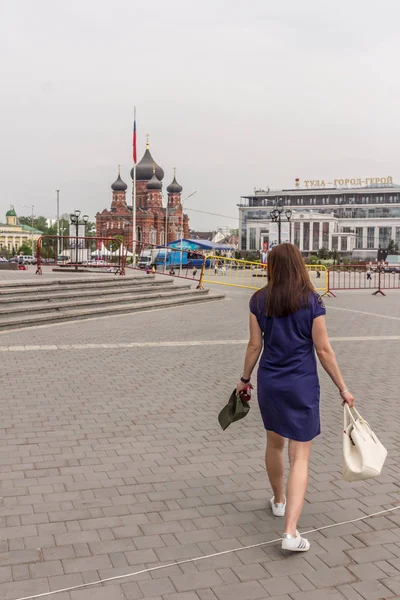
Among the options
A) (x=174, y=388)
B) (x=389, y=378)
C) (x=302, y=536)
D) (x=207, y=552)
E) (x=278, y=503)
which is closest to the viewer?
(x=207, y=552)

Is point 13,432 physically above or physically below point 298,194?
below

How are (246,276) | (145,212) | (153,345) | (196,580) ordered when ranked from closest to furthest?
(196,580), (153,345), (246,276), (145,212)

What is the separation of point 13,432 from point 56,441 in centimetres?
49

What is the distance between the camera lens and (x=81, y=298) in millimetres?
14766

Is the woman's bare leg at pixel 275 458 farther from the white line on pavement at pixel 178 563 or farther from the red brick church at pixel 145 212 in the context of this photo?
the red brick church at pixel 145 212

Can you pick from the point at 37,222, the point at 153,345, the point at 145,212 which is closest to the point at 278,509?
the point at 153,345

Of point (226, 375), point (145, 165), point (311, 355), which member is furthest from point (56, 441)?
point (145, 165)

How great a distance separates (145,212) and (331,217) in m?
37.2

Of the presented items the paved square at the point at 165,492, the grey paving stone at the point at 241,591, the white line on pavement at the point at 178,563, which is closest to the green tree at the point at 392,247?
the paved square at the point at 165,492

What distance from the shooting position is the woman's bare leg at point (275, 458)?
12.1ft

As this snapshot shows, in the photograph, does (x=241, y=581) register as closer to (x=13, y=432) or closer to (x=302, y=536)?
(x=302, y=536)

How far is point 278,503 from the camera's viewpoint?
3.99 meters

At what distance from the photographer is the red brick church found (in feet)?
358

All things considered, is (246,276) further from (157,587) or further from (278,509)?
(157,587)
